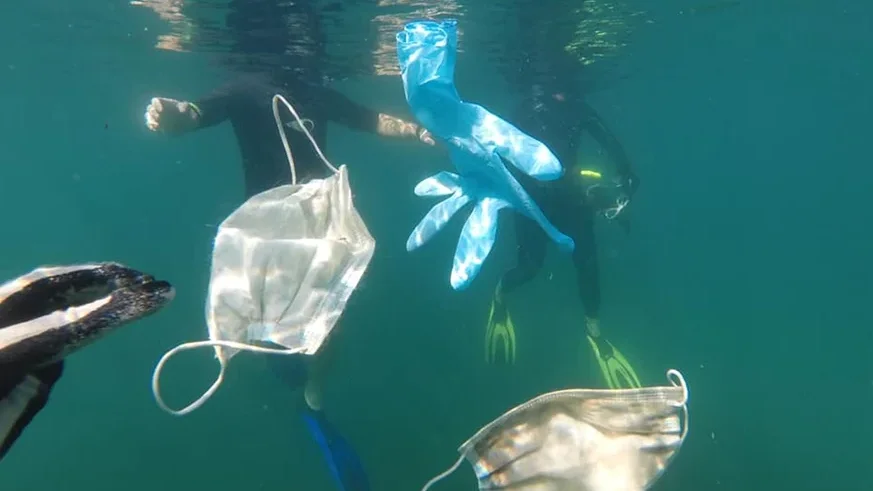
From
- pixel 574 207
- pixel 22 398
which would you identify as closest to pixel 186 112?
pixel 22 398

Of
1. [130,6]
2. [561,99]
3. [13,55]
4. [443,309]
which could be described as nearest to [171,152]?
[13,55]

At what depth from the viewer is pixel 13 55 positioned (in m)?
21.5

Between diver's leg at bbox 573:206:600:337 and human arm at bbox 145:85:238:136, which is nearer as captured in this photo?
→ human arm at bbox 145:85:238:136

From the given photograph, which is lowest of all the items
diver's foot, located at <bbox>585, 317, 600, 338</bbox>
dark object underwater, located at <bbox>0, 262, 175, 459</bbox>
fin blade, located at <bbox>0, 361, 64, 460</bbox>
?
diver's foot, located at <bbox>585, 317, 600, 338</bbox>

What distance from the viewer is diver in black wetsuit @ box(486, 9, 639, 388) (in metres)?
10.0

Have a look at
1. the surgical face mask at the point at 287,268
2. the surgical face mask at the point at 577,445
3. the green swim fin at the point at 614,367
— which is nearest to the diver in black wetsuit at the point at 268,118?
the surgical face mask at the point at 287,268

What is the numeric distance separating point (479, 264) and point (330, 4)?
403 inches

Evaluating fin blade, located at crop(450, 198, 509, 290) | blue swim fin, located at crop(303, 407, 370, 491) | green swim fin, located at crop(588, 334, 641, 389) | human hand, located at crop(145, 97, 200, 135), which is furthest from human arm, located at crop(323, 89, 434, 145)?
green swim fin, located at crop(588, 334, 641, 389)

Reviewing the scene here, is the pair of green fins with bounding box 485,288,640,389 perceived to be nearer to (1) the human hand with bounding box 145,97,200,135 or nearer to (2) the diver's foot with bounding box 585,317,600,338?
(2) the diver's foot with bounding box 585,317,600,338

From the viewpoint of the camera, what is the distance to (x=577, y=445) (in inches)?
128

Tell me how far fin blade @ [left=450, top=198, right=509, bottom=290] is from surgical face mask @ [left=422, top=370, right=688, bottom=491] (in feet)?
3.72

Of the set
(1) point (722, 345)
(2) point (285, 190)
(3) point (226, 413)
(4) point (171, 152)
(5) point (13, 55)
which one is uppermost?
(2) point (285, 190)

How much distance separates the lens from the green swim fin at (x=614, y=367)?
9.99 metres

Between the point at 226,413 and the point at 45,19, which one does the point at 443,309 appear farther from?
the point at 45,19
